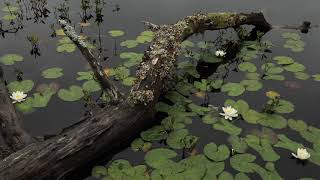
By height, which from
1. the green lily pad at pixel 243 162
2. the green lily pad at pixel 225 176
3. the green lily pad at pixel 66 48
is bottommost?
the green lily pad at pixel 225 176

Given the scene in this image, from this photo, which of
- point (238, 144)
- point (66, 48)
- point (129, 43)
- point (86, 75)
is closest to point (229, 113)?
point (238, 144)

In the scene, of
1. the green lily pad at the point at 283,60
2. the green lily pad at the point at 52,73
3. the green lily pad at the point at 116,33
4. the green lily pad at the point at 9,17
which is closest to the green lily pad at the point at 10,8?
the green lily pad at the point at 9,17

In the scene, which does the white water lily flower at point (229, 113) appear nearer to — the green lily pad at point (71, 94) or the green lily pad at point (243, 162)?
the green lily pad at point (243, 162)

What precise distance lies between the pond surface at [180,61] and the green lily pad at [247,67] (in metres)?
0.08

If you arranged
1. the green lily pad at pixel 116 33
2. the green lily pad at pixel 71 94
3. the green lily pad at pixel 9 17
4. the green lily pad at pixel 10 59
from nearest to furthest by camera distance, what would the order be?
the green lily pad at pixel 71 94
the green lily pad at pixel 10 59
the green lily pad at pixel 116 33
the green lily pad at pixel 9 17

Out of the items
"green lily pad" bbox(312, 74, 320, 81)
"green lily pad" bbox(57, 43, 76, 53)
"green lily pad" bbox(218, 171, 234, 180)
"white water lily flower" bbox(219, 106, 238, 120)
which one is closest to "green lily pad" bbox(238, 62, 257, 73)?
"green lily pad" bbox(312, 74, 320, 81)

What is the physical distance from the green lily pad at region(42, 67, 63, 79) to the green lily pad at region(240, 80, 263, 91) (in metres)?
2.40

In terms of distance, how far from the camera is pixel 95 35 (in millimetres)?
6637

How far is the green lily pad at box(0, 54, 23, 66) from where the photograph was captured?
5.79m

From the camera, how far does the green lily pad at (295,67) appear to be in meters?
5.83

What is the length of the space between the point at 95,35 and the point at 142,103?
262 cm

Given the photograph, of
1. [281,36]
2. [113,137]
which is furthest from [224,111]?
[281,36]

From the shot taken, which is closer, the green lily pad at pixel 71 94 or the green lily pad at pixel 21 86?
the green lily pad at pixel 71 94

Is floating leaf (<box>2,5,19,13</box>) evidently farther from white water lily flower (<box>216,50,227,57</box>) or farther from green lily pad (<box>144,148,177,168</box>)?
green lily pad (<box>144,148,177,168</box>)
